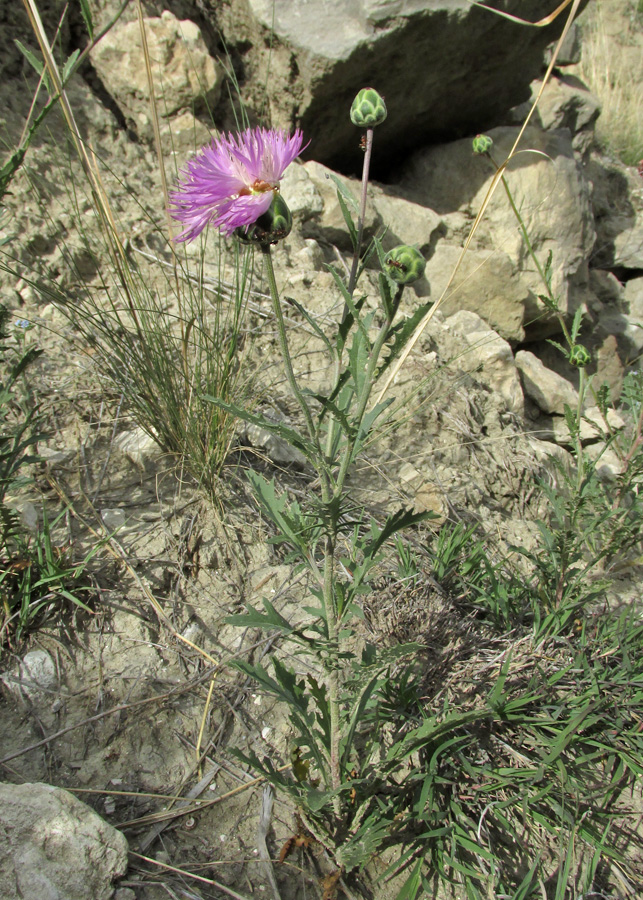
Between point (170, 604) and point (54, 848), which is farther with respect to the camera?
point (170, 604)

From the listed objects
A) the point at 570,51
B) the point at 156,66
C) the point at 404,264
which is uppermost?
the point at 570,51

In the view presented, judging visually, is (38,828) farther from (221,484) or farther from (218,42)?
(218,42)

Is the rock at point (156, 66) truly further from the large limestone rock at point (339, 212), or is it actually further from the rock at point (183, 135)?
the large limestone rock at point (339, 212)

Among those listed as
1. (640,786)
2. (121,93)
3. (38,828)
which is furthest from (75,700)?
(121,93)

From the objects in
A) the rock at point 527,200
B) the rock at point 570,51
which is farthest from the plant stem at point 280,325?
the rock at point 570,51

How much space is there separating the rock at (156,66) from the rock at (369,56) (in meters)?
0.37

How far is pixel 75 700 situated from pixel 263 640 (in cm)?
58

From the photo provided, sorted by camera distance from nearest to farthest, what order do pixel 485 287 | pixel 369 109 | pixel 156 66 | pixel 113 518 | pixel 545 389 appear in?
pixel 369 109 → pixel 113 518 → pixel 156 66 → pixel 545 389 → pixel 485 287

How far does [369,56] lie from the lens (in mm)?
3455

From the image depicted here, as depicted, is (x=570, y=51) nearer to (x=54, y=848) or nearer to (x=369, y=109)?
(x=369, y=109)

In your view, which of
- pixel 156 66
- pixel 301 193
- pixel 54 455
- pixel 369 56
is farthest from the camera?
pixel 369 56

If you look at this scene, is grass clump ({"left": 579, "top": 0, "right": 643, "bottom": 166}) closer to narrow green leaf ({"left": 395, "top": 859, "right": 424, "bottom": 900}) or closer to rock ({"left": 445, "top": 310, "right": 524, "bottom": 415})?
rock ({"left": 445, "top": 310, "right": 524, "bottom": 415})

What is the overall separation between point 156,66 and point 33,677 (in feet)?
9.84

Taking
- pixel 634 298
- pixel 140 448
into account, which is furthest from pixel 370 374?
pixel 634 298
